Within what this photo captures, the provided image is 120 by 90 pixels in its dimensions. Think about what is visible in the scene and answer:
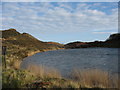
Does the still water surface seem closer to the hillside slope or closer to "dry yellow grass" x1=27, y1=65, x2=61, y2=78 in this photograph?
"dry yellow grass" x1=27, y1=65, x2=61, y2=78

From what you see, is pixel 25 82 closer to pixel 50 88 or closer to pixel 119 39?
pixel 50 88

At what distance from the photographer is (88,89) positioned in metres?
5.45

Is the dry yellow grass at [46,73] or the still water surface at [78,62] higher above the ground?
the dry yellow grass at [46,73]

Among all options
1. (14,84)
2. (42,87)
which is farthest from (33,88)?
(14,84)

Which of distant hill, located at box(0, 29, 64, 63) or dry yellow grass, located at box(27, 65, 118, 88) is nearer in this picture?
dry yellow grass, located at box(27, 65, 118, 88)

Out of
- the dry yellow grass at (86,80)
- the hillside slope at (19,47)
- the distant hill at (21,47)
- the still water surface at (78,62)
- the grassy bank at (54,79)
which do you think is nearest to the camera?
the grassy bank at (54,79)

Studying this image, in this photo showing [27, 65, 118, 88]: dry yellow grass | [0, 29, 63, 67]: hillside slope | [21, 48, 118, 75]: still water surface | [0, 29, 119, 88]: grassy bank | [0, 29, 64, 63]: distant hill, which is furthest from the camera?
[0, 29, 64, 63]: distant hill

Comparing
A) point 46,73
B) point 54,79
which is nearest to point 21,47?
point 46,73

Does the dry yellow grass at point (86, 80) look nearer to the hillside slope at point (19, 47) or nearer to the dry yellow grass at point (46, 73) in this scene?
the dry yellow grass at point (46, 73)

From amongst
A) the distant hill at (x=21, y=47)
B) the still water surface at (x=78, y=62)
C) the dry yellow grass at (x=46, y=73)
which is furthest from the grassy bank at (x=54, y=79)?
the distant hill at (x=21, y=47)

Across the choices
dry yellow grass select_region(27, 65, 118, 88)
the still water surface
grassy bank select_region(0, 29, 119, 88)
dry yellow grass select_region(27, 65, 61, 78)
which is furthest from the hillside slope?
dry yellow grass select_region(27, 65, 118, 88)

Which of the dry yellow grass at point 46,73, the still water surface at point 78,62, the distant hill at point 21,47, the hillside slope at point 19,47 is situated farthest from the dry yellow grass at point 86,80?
the distant hill at point 21,47

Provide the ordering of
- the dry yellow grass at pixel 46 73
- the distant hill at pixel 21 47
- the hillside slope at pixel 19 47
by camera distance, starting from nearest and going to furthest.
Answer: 1. the dry yellow grass at pixel 46 73
2. the hillside slope at pixel 19 47
3. the distant hill at pixel 21 47

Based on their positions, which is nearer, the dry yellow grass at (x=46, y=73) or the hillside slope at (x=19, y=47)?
the dry yellow grass at (x=46, y=73)
